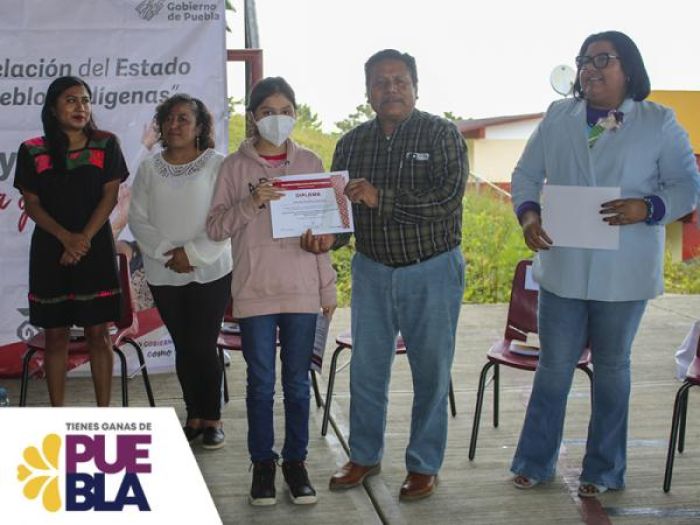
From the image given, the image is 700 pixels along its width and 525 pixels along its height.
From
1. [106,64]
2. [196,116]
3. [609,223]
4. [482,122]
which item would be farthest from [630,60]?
[482,122]

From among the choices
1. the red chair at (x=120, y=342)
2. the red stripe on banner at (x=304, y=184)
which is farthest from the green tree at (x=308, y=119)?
the red stripe on banner at (x=304, y=184)

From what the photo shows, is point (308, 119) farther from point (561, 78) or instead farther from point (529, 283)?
point (529, 283)

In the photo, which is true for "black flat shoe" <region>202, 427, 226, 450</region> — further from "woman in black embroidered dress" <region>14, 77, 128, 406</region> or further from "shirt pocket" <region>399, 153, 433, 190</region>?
"shirt pocket" <region>399, 153, 433, 190</region>

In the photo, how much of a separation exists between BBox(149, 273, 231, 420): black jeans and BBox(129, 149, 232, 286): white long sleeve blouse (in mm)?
53

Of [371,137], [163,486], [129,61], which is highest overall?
[129,61]

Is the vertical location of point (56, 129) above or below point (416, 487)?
above

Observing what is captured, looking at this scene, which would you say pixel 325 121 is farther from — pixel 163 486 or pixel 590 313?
pixel 163 486

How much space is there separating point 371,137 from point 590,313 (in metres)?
1.06

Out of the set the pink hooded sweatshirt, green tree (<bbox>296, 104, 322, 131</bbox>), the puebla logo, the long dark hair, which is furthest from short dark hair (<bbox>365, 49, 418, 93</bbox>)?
green tree (<bbox>296, 104, 322, 131</bbox>)

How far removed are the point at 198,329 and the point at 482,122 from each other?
11.8 metres

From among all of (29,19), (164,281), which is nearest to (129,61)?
(29,19)

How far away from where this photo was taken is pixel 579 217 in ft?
12.3

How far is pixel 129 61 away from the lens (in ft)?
18.8

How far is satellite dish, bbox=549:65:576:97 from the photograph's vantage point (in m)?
8.09
